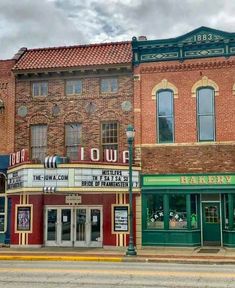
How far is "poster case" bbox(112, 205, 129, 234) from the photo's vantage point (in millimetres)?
26375

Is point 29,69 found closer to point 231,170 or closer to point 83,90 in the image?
point 83,90

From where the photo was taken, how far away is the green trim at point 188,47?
2637 centimetres

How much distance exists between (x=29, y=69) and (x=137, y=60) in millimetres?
6029

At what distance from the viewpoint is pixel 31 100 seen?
28.9 m

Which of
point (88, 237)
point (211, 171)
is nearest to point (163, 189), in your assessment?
point (211, 171)

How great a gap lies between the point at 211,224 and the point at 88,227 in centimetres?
632

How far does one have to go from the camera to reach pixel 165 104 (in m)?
27.1

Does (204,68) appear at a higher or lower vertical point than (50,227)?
higher

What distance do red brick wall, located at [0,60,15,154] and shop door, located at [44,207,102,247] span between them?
455cm

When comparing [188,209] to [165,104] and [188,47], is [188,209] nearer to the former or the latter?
[165,104]

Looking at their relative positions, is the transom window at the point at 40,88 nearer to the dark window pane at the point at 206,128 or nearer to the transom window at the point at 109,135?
the transom window at the point at 109,135

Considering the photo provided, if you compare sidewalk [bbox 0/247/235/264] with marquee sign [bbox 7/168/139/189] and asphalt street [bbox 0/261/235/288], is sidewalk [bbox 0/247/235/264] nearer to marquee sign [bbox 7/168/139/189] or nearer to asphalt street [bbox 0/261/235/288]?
asphalt street [bbox 0/261/235/288]

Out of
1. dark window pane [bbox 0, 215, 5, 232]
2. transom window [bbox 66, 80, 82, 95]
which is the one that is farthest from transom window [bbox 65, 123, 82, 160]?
dark window pane [bbox 0, 215, 5, 232]

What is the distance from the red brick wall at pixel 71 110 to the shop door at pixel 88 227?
3.45 m
